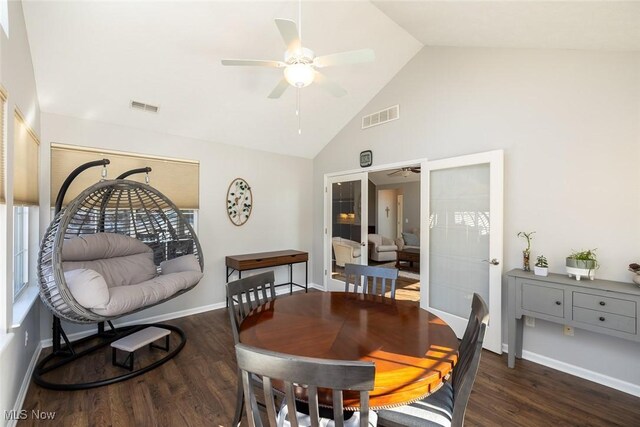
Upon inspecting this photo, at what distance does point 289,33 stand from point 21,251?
3.16 m

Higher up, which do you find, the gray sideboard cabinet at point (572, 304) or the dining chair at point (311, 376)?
the dining chair at point (311, 376)

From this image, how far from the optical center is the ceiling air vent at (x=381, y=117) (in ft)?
13.1

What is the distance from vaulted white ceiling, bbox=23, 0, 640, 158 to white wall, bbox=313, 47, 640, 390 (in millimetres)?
190

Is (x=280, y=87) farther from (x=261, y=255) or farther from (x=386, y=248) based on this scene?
(x=386, y=248)

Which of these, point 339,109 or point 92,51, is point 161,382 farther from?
point 339,109

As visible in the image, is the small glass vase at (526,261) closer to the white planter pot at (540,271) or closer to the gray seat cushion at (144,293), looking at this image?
the white planter pot at (540,271)

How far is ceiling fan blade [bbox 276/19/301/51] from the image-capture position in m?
1.72

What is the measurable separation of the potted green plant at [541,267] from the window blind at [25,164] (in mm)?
4233

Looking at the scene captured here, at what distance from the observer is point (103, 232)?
3107mm

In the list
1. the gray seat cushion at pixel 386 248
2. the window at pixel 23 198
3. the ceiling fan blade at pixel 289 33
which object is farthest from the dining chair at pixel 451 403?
the gray seat cushion at pixel 386 248

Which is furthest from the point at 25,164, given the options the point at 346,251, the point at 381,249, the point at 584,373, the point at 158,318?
the point at 381,249

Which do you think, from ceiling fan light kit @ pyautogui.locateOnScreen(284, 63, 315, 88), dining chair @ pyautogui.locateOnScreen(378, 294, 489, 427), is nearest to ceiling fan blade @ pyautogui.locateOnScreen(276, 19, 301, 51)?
ceiling fan light kit @ pyautogui.locateOnScreen(284, 63, 315, 88)

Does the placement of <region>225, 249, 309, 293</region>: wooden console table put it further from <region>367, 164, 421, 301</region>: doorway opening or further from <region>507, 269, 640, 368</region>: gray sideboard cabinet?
<region>507, 269, 640, 368</region>: gray sideboard cabinet

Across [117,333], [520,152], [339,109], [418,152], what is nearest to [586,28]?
[520,152]
